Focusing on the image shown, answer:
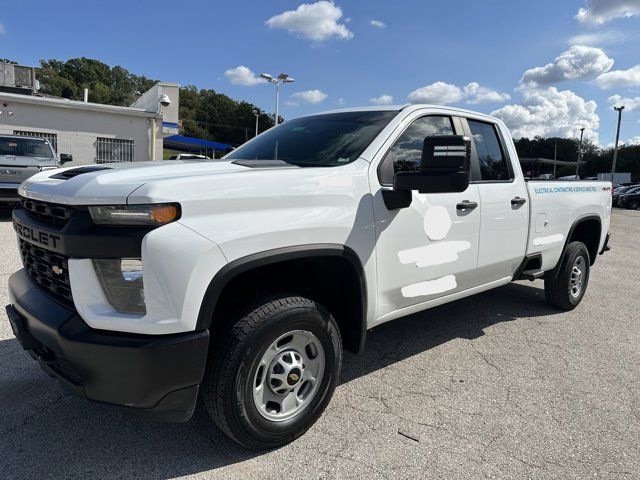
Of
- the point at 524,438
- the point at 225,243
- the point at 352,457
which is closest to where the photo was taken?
the point at 225,243


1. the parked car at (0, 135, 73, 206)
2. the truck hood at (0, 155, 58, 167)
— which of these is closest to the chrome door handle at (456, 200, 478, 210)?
the parked car at (0, 135, 73, 206)

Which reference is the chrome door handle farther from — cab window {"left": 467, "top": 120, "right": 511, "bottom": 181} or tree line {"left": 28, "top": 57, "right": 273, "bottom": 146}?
tree line {"left": 28, "top": 57, "right": 273, "bottom": 146}

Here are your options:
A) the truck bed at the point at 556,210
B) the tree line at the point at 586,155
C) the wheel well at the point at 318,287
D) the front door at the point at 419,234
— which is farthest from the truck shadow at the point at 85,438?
the tree line at the point at 586,155

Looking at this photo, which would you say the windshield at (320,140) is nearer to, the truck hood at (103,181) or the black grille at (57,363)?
the truck hood at (103,181)

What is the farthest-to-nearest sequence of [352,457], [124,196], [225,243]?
[352,457] < [225,243] < [124,196]

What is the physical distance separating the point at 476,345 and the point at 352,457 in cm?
209

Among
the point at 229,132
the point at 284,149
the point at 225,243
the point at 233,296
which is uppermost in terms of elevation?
the point at 229,132

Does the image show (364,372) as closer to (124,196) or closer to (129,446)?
(129,446)

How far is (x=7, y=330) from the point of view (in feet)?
13.1

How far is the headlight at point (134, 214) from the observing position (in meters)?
2.01

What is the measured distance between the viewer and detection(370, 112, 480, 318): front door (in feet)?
9.64

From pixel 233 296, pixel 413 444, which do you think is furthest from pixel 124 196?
pixel 413 444

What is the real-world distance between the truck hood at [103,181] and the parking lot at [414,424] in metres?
1.33

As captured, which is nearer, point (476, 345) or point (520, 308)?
point (476, 345)
